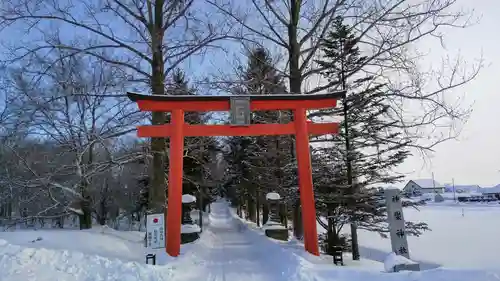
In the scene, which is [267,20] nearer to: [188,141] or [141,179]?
[188,141]

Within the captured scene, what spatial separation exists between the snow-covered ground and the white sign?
0.57m

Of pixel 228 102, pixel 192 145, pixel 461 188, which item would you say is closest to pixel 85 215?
pixel 192 145

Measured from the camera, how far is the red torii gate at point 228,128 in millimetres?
11031

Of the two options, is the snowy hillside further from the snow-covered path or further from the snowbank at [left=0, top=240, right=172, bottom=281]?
the snowbank at [left=0, top=240, right=172, bottom=281]

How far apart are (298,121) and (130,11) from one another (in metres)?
6.63

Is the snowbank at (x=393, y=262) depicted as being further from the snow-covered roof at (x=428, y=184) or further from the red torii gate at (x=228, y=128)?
the snow-covered roof at (x=428, y=184)

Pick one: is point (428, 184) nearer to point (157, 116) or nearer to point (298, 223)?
point (298, 223)

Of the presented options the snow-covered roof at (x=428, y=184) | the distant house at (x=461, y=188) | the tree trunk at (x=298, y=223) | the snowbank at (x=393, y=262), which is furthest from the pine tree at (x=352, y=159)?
the distant house at (x=461, y=188)

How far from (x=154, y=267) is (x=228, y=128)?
4.94 meters

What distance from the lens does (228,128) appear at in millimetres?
11508

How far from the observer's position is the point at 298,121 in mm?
11703

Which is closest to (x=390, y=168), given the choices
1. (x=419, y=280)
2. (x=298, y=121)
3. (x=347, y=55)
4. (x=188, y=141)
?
(x=347, y=55)

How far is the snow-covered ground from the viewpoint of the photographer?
19.7 ft

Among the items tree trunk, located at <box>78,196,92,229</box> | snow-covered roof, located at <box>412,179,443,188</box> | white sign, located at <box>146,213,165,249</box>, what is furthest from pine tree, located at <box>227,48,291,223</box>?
snow-covered roof, located at <box>412,179,443,188</box>
